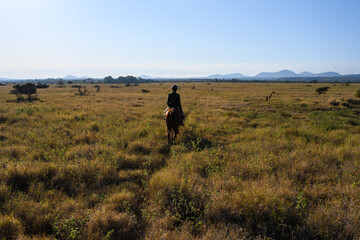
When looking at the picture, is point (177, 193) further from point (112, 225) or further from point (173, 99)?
point (173, 99)

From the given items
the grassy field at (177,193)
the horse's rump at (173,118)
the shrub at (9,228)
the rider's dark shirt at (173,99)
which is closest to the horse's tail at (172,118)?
the horse's rump at (173,118)

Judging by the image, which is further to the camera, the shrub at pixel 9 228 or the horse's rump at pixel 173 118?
the horse's rump at pixel 173 118

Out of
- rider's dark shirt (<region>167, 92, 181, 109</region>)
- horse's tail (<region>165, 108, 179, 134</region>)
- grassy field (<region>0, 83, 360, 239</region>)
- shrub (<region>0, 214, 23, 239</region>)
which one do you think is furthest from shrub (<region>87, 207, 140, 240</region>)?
rider's dark shirt (<region>167, 92, 181, 109</region>)

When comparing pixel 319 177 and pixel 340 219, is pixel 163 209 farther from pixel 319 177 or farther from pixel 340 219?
pixel 319 177

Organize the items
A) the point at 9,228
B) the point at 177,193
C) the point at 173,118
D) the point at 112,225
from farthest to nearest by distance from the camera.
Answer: the point at 173,118 < the point at 177,193 < the point at 112,225 < the point at 9,228

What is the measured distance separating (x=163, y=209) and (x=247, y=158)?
353 cm

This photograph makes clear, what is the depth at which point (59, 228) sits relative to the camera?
3.35 metres

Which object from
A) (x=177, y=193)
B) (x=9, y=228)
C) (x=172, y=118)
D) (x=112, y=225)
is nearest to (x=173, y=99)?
(x=172, y=118)

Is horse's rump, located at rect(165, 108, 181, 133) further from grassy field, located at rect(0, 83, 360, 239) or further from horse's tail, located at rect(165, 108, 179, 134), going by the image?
grassy field, located at rect(0, 83, 360, 239)

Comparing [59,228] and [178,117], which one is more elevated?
[178,117]

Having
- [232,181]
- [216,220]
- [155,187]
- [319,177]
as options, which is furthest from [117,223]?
[319,177]

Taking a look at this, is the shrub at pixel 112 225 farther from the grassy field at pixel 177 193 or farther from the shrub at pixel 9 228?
the shrub at pixel 9 228

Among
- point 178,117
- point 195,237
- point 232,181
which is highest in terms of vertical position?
point 178,117

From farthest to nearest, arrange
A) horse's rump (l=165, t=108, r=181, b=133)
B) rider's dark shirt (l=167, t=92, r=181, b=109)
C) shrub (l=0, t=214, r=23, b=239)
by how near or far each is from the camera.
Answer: rider's dark shirt (l=167, t=92, r=181, b=109), horse's rump (l=165, t=108, r=181, b=133), shrub (l=0, t=214, r=23, b=239)
